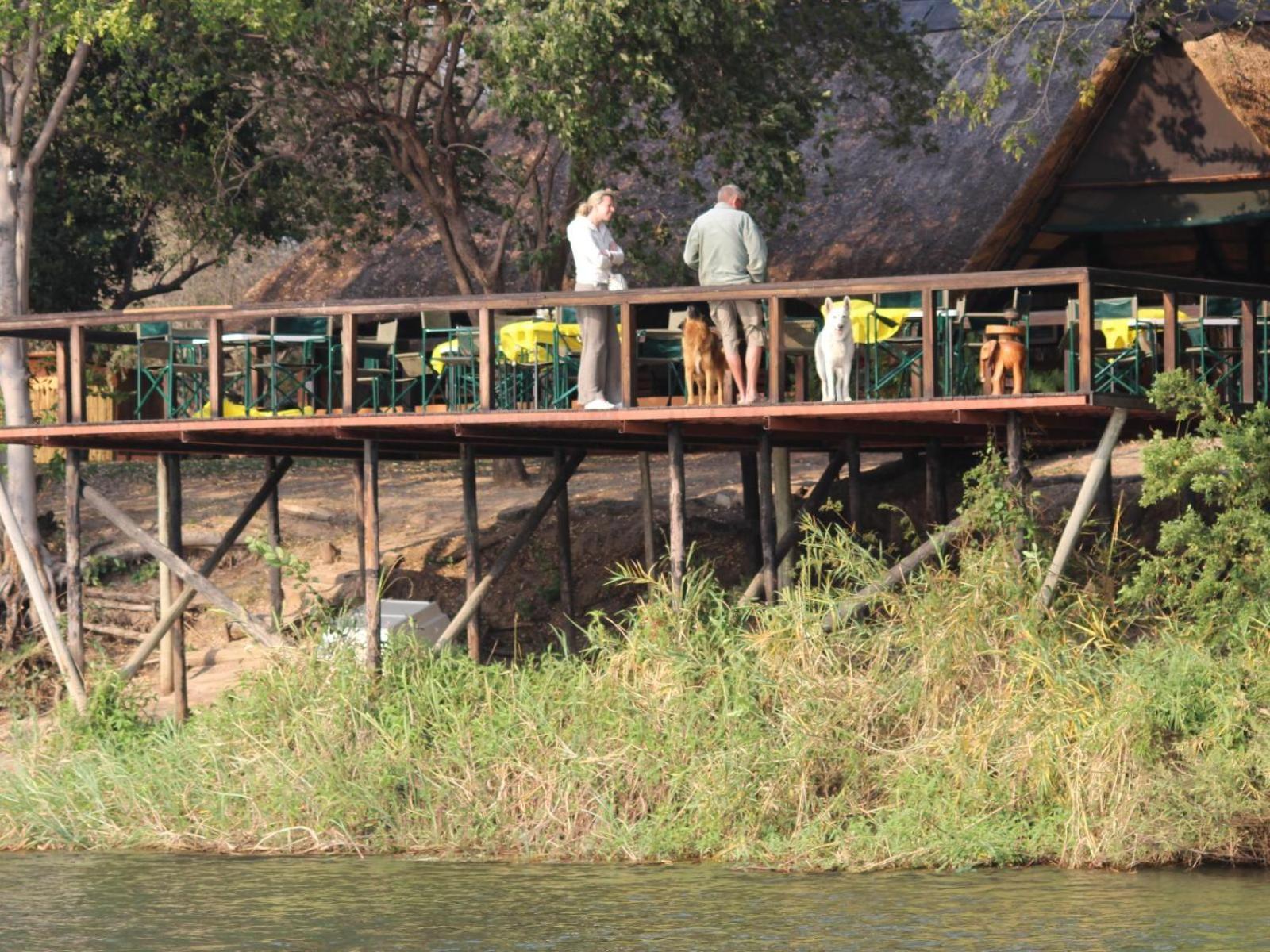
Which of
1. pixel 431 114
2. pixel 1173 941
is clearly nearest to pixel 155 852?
pixel 1173 941

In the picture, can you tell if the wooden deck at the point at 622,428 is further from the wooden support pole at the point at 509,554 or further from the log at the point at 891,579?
the log at the point at 891,579

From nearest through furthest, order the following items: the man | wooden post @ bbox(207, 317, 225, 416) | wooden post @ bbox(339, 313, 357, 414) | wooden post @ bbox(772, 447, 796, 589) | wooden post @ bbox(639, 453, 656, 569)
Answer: the man
wooden post @ bbox(339, 313, 357, 414)
wooden post @ bbox(207, 317, 225, 416)
wooden post @ bbox(772, 447, 796, 589)
wooden post @ bbox(639, 453, 656, 569)

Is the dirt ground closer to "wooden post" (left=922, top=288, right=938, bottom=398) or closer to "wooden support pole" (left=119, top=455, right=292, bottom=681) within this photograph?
"wooden support pole" (left=119, top=455, right=292, bottom=681)

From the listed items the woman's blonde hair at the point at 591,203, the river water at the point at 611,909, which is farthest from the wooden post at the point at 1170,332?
the woman's blonde hair at the point at 591,203

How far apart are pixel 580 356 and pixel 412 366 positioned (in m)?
1.81

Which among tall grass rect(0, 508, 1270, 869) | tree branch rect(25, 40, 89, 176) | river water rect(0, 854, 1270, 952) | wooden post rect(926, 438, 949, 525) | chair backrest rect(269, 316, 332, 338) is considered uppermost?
tree branch rect(25, 40, 89, 176)

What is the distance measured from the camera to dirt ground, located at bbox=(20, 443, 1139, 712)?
71.9 ft

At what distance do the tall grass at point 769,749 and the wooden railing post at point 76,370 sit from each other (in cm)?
271

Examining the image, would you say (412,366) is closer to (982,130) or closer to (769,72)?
(769,72)

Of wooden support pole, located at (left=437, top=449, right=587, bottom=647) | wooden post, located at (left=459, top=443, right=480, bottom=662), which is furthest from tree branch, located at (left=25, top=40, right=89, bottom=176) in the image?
wooden support pole, located at (left=437, top=449, right=587, bottom=647)

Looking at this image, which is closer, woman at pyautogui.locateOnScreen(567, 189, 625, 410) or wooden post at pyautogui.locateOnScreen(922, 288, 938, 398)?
wooden post at pyautogui.locateOnScreen(922, 288, 938, 398)

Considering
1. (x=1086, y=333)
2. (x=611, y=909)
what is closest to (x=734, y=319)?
(x=1086, y=333)

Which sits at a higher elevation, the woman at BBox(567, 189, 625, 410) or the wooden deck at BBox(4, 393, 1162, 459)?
the woman at BBox(567, 189, 625, 410)

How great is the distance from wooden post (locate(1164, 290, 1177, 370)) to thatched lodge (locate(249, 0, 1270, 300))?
6084 millimetres
